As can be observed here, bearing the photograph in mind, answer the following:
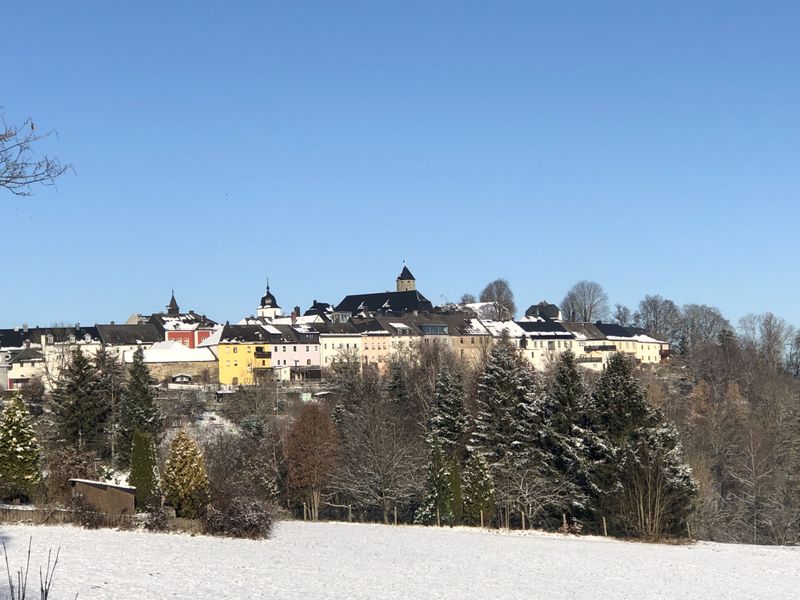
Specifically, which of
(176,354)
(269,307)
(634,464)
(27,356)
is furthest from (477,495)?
(269,307)

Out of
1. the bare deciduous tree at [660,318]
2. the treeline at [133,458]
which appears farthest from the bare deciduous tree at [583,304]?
the treeline at [133,458]

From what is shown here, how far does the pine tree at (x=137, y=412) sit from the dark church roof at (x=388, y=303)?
91.4 m

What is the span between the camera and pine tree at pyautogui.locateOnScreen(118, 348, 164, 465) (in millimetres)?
52844

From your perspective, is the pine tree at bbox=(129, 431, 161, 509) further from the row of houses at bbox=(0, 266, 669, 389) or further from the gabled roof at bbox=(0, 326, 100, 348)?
the gabled roof at bbox=(0, 326, 100, 348)

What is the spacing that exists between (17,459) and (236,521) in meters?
10.8

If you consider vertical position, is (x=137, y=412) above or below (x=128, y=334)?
below

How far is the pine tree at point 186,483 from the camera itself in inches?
1347

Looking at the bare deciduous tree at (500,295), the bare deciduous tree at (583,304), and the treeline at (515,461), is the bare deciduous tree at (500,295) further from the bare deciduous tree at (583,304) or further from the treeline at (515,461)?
the treeline at (515,461)

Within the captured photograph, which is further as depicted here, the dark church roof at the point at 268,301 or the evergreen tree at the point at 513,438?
the dark church roof at the point at 268,301

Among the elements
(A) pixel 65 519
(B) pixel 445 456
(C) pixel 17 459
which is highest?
(C) pixel 17 459

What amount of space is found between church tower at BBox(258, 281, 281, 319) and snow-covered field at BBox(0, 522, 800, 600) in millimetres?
131476

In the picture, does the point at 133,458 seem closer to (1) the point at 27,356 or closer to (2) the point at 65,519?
(2) the point at 65,519

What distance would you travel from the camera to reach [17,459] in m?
36.8

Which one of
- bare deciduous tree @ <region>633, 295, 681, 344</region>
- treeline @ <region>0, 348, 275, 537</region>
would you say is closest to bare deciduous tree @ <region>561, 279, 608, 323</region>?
bare deciduous tree @ <region>633, 295, 681, 344</region>
